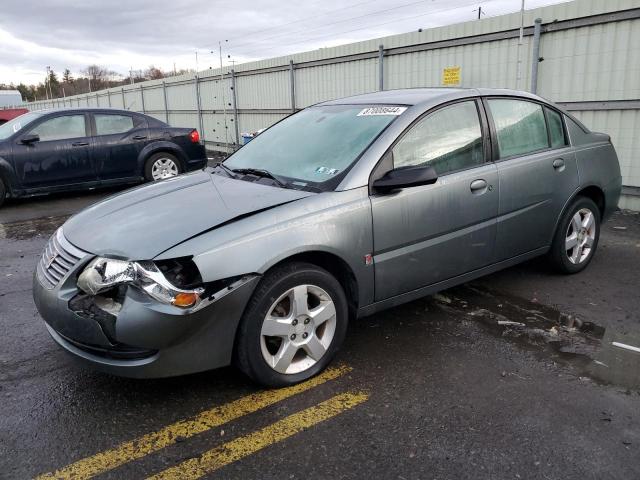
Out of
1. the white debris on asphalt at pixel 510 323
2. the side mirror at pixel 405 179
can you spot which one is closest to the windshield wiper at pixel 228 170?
the side mirror at pixel 405 179

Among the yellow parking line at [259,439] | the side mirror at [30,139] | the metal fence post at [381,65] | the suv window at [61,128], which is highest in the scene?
the metal fence post at [381,65]

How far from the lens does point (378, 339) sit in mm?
3590

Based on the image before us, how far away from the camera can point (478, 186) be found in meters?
3.70

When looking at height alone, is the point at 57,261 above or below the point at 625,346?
above

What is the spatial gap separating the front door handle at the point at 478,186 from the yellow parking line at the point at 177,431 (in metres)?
1.53

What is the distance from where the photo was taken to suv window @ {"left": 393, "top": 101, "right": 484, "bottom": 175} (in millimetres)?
3443

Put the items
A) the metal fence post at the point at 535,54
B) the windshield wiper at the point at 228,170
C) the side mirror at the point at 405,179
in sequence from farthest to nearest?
the metal fence post at the point at 535,54 < the windshield wiper at the point at 228,170 < the side mirror at the point at 405,179

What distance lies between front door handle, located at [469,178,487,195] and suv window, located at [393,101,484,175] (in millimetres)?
132

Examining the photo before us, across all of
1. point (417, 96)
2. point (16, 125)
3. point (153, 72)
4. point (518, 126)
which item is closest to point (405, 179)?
point (417, 96)

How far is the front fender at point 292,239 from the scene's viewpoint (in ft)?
8.61

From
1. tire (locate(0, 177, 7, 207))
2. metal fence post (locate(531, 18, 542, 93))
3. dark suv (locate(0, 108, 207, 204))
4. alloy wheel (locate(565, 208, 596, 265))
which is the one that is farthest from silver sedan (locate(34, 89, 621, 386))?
tire (locate(0, 177, 7, 207))

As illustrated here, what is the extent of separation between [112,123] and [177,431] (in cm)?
794

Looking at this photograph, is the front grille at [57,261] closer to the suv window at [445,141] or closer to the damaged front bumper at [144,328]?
the damaged front bumper at [144,328]

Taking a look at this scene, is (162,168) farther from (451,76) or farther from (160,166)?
(451,76)
